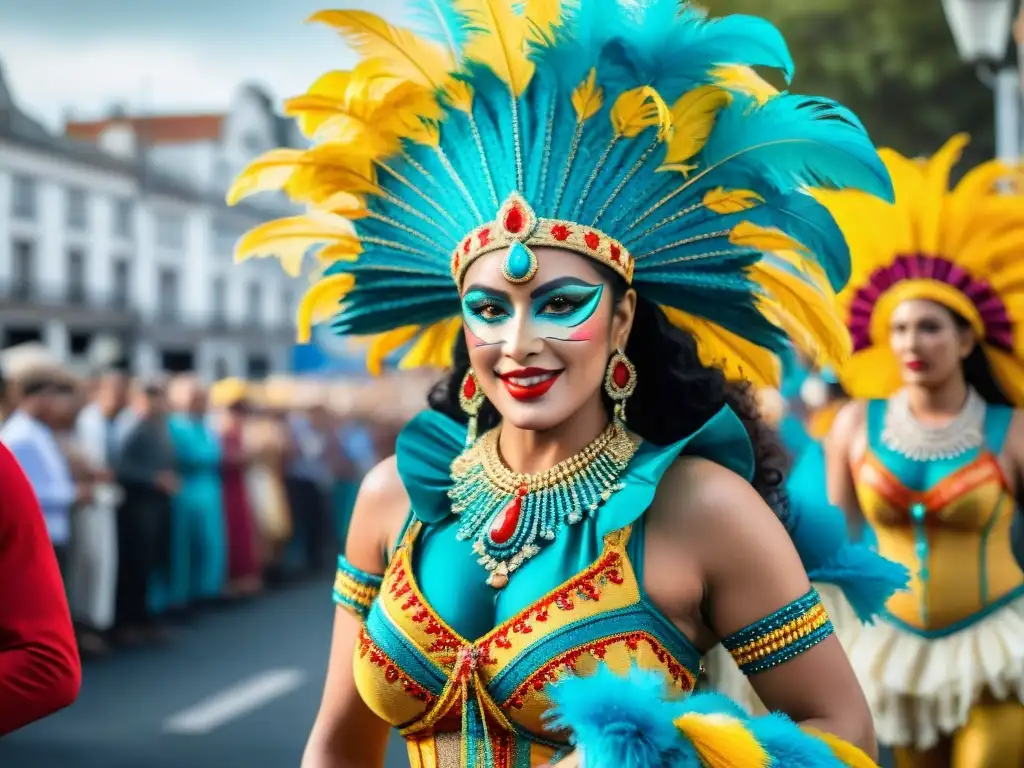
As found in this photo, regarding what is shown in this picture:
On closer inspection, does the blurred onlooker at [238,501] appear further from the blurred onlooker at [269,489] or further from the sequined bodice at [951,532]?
the sequined bodice at [951,532]

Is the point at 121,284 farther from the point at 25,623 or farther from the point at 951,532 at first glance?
the point at 25,623

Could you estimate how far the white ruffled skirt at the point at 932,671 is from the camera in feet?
15.7

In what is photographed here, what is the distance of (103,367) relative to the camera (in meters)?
14.3

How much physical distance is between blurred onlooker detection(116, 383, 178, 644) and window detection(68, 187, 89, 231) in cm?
3304

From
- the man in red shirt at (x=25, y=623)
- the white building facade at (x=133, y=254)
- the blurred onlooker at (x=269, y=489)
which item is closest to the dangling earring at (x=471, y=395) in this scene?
the man in red shirt at (x=25, y=623)

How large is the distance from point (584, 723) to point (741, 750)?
0.81ft

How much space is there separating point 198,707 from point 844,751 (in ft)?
22.5

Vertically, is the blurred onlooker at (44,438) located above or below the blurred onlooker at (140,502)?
above

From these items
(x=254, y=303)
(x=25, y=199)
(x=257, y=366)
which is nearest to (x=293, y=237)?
(x=25, y=199)

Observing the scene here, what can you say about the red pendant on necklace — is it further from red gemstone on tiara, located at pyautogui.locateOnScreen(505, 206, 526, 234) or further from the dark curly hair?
red gemstone on tiara, located at pyautogui.locateOnScreen(505, 206, 526, 234)

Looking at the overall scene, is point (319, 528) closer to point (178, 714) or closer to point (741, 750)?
point (178, 714)

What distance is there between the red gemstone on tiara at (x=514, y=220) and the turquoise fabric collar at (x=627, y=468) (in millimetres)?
490

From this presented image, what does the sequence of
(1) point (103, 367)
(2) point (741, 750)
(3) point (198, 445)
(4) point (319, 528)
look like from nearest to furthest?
(2) point (741, 750) → (3) point (198, 445) → (1) point (103, 367) → (4) point (319, 528)

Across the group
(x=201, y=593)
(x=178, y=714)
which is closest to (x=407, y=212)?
(x=178, y=714)
